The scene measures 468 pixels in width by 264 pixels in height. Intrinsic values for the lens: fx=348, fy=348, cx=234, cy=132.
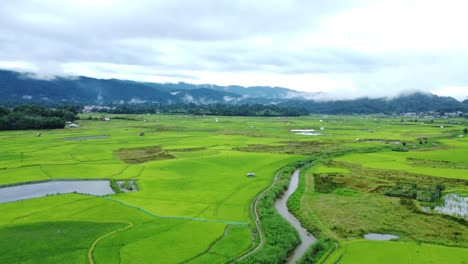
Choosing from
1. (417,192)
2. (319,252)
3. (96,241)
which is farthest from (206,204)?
(417,192)

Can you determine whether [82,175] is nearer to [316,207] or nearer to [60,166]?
[60,166]

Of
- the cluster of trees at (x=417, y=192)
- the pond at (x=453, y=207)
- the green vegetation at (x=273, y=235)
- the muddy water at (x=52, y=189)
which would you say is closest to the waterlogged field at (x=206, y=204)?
the cluster of trees at (x=417, y=192)

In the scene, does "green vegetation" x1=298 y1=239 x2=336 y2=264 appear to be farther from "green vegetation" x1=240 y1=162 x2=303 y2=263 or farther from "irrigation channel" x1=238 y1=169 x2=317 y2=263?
"green vegetation" x1=240 y1=162 x2=303 y2=263

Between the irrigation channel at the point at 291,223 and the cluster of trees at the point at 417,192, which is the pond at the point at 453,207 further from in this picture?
the irrigation channel at the point at 291,223

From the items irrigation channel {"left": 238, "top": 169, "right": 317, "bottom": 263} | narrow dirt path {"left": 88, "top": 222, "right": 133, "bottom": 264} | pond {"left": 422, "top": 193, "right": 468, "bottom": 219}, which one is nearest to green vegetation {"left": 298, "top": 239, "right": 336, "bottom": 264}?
irrigation channel {"left": 238, "top": 169, "right": 317, "bottom": 263}

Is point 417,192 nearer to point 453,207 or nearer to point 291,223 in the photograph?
point 453,207

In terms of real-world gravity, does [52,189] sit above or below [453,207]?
below

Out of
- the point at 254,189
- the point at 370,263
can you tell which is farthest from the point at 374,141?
the point at 370,263
